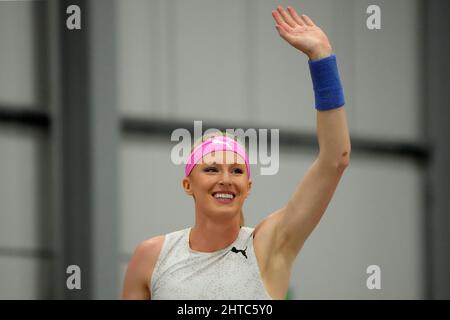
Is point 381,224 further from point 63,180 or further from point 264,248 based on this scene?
point 264,248

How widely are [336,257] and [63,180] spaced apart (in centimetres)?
247

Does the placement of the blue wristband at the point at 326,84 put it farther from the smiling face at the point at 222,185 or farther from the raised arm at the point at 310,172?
the smiling face at the point at 222,185

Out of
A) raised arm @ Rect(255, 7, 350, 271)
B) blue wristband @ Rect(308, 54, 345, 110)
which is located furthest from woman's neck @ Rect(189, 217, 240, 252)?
blue wristband @ Rect(308, 54, 345, 110)

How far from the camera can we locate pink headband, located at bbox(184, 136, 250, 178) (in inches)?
202

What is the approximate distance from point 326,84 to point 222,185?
60 centimetres

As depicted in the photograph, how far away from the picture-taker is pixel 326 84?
4887mm

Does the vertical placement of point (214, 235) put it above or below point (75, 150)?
below

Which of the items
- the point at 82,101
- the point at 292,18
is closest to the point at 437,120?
the point at 82,101

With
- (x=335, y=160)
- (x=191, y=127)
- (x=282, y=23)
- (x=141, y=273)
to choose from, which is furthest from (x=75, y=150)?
(x=335, y=160)

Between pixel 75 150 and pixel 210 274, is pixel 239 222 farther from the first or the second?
pixel 75 150

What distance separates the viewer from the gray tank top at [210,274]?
16.3 feet

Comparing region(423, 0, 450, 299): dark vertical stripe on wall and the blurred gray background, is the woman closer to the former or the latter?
the blurred gray background

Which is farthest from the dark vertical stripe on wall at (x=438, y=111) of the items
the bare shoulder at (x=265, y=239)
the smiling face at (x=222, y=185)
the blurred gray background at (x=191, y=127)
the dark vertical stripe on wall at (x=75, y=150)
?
the smiling face at (x=222, y=185)

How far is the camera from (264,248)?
5070 millimetres
